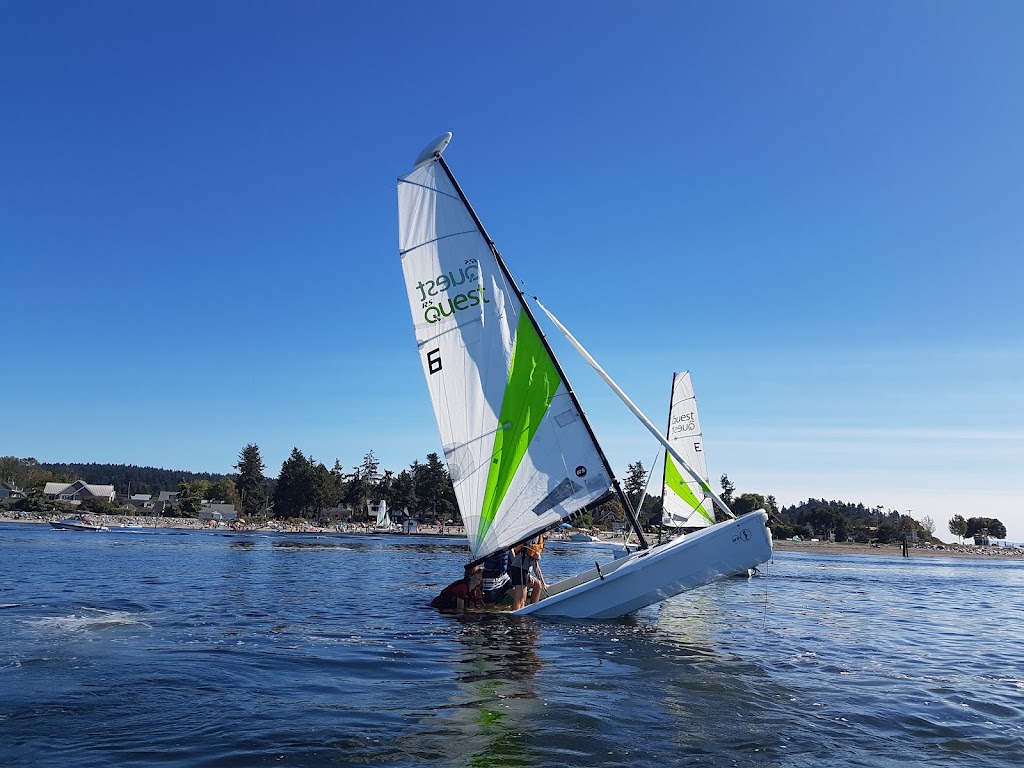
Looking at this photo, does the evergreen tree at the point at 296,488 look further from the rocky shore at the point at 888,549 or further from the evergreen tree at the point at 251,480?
the rocky shore at the point at 888,549

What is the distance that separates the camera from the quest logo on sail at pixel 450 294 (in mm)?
18188

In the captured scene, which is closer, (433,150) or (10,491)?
(433,150)

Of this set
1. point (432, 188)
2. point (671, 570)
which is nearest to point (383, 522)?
point (432, 188)

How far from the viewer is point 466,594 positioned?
19.8m

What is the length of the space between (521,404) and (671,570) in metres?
5.20

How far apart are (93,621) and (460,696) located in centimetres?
1030

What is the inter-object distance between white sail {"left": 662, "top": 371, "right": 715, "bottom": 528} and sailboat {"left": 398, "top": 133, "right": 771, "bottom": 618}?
21111mm

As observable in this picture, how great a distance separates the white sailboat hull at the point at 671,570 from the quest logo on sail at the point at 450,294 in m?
7.25

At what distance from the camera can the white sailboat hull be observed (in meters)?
15.5

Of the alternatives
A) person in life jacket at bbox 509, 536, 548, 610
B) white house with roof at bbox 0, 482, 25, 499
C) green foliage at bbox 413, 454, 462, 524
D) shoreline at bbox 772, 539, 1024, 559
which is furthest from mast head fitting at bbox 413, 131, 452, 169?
white house with roof at bbox 0, 482, 25, 499

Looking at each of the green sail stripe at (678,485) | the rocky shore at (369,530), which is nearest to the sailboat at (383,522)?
the rocky shore at (369,530)

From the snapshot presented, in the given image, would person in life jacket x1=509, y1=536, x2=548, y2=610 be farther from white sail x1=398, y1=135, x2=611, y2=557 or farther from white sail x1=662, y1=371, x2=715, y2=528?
white sail x1=662, y1=371, x2=715, y2=528

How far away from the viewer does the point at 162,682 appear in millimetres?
10648

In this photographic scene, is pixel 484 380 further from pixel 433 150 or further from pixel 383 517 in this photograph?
pixel 383 517
